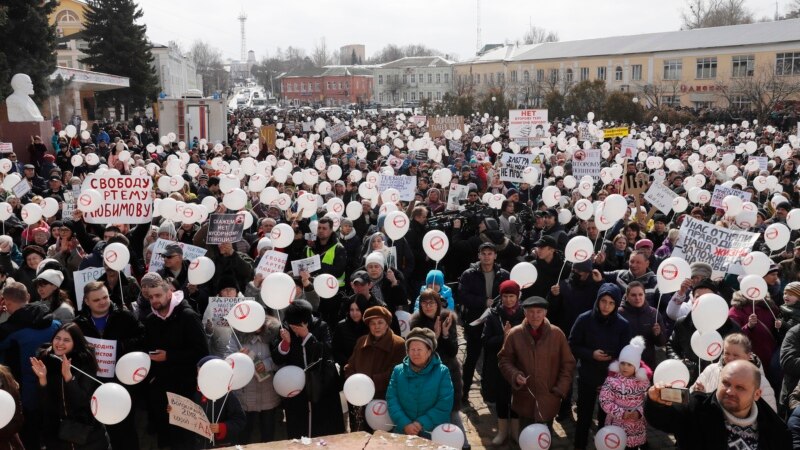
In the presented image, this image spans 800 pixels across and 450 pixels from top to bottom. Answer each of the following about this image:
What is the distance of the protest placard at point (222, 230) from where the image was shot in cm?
752

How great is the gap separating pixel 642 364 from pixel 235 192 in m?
5.94

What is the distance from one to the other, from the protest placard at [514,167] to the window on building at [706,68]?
157 ft

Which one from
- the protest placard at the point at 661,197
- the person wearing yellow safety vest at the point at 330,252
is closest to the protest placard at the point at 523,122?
the protest placard at the point at 661,197

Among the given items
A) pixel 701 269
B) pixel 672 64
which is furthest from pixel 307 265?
pixel 672 64

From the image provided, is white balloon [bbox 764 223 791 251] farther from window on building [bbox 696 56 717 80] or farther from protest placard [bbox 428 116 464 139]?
window on building [bbox 696 56 717 80]

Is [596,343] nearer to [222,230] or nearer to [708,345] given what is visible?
[708,345]

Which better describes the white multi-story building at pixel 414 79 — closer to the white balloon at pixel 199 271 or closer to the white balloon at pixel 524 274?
the white balloon at pixel 524 274

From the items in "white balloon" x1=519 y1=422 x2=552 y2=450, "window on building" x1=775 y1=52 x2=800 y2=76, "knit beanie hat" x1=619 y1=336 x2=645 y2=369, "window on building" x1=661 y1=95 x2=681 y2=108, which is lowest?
"white balloon" x1=519 y1=422 x2=552 y2=450

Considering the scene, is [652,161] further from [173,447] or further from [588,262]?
[173,447]

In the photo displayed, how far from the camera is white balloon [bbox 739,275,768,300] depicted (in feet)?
18.9

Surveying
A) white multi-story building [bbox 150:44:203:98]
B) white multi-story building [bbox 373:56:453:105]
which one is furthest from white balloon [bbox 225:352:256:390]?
white multi-story building [bbox 373:56:453:105]

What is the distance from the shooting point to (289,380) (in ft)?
17.5

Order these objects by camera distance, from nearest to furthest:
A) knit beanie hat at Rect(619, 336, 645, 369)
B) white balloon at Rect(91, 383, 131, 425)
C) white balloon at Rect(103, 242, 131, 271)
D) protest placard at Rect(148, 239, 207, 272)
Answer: white balloon at Rect(91, 383, 131, 425) → knit beanie hat at Rect(619, 336, 645, 369) → white balloon at Rect(103, 242, 131, 271) → protest placard at Rect(148, 239, 207, 272)

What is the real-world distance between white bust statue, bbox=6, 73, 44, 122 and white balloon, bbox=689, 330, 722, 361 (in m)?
17.2
